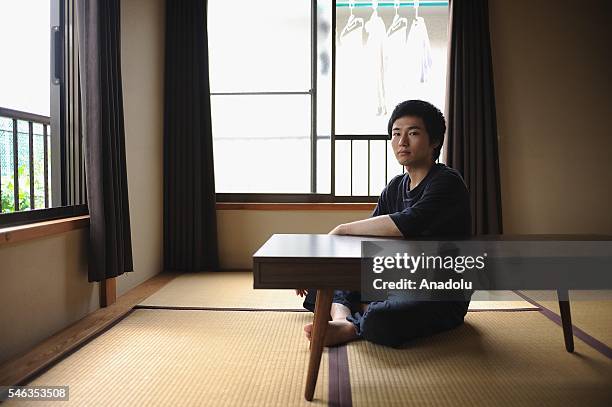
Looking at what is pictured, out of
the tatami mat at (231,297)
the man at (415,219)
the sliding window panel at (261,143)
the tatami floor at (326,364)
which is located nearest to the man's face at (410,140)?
the man at (415,219)

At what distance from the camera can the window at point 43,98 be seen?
7.29ft

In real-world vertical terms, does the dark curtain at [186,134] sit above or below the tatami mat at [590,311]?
above

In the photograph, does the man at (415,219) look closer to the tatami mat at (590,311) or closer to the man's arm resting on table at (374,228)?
the man's arm resting on table at (374,228)

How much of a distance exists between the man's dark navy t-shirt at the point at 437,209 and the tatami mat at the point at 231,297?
920 millimetres

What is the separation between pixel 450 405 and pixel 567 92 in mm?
2973

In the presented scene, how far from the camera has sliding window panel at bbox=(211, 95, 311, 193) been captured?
12.2 feet

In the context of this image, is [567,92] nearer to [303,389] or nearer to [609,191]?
[609,191]

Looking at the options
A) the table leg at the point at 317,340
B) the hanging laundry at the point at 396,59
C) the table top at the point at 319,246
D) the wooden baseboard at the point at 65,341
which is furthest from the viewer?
the hanging laundry at the point at 396,59

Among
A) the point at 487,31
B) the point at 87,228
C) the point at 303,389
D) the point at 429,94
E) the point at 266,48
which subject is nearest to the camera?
the point at 303,389

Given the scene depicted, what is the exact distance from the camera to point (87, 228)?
232 cm

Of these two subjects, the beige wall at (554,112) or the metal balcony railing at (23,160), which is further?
the beige wall at (554,112)

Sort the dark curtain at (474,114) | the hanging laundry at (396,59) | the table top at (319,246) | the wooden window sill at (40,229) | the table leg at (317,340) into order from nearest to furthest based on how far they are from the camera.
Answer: the table top at (319,246) < the table leg at (317,340) < the wooden window sill at (40,229) < the dark curtain at (474,114) < the hanging laundry at (396,59)

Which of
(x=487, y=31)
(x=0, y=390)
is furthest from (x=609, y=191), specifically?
(x=0, y=390)

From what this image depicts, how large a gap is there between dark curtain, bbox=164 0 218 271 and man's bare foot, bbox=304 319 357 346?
1806 millimetres
